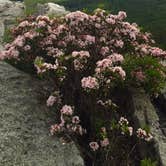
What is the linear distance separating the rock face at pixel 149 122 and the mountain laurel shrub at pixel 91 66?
341 mm

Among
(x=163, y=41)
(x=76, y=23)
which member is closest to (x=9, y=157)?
(x=76, y=23)

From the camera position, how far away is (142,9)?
39.5 m

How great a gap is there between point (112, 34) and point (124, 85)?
162 cm

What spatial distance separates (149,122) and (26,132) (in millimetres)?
2841

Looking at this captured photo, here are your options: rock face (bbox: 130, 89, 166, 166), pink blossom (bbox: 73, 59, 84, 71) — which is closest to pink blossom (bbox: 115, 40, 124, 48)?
rock face (bbox: 130, 89, 166, 166)

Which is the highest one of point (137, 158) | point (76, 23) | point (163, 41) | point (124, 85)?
point (76, 23)

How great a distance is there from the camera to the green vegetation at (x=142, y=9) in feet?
80.9

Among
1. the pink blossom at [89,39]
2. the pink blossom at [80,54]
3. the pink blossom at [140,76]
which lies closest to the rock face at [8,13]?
the pink blossom at [89,39]

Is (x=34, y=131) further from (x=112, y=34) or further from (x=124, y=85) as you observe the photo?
(x=112, y=34)

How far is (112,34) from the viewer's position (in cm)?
1395

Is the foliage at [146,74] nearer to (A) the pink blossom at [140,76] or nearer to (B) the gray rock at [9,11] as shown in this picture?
(A) the pink blossom at [140,76]

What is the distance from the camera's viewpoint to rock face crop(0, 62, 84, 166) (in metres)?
11.2

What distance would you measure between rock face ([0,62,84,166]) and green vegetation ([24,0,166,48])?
7700 mm

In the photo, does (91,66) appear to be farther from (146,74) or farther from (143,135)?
(143,135)
